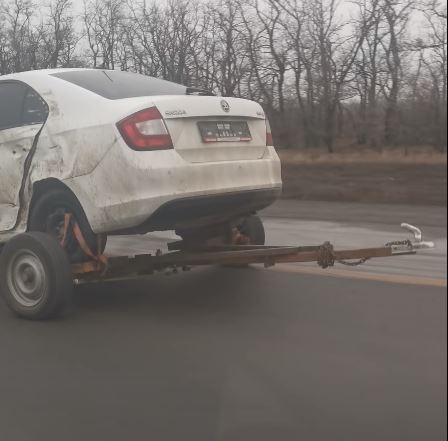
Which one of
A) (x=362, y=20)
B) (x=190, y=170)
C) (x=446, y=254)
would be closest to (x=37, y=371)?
A: (x=190, y=170)

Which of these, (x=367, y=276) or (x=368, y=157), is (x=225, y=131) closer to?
(x=367, y=276)

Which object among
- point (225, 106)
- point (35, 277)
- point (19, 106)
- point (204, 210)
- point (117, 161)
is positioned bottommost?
point (35, 277)

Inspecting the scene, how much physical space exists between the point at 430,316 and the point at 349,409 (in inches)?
59.4

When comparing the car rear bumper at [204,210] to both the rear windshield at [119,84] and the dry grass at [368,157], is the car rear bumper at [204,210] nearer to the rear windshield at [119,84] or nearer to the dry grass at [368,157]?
the rear windshield at [119,84]

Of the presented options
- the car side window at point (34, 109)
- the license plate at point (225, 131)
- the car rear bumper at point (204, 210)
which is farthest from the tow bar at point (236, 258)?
the car side window at point (34, 109)

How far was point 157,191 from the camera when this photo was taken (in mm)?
4312

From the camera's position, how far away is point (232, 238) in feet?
18.4

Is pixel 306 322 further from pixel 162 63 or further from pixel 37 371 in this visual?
pixel 162 63

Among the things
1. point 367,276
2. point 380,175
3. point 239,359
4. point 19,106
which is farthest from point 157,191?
point 380,175

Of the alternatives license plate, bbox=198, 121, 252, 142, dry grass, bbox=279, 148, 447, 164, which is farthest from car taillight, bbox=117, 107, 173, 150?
dry grass, bbox=279, 148, 447, 164

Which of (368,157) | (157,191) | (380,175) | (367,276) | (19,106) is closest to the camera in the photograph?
(157,191)

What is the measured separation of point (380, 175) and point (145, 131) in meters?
7.47

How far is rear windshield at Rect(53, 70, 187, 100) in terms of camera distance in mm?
4750

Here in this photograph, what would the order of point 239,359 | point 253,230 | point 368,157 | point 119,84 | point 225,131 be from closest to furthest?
1. point 239,359
2. point 225,131
3. point 119,84
4. point 253,230
5. point 368,157
